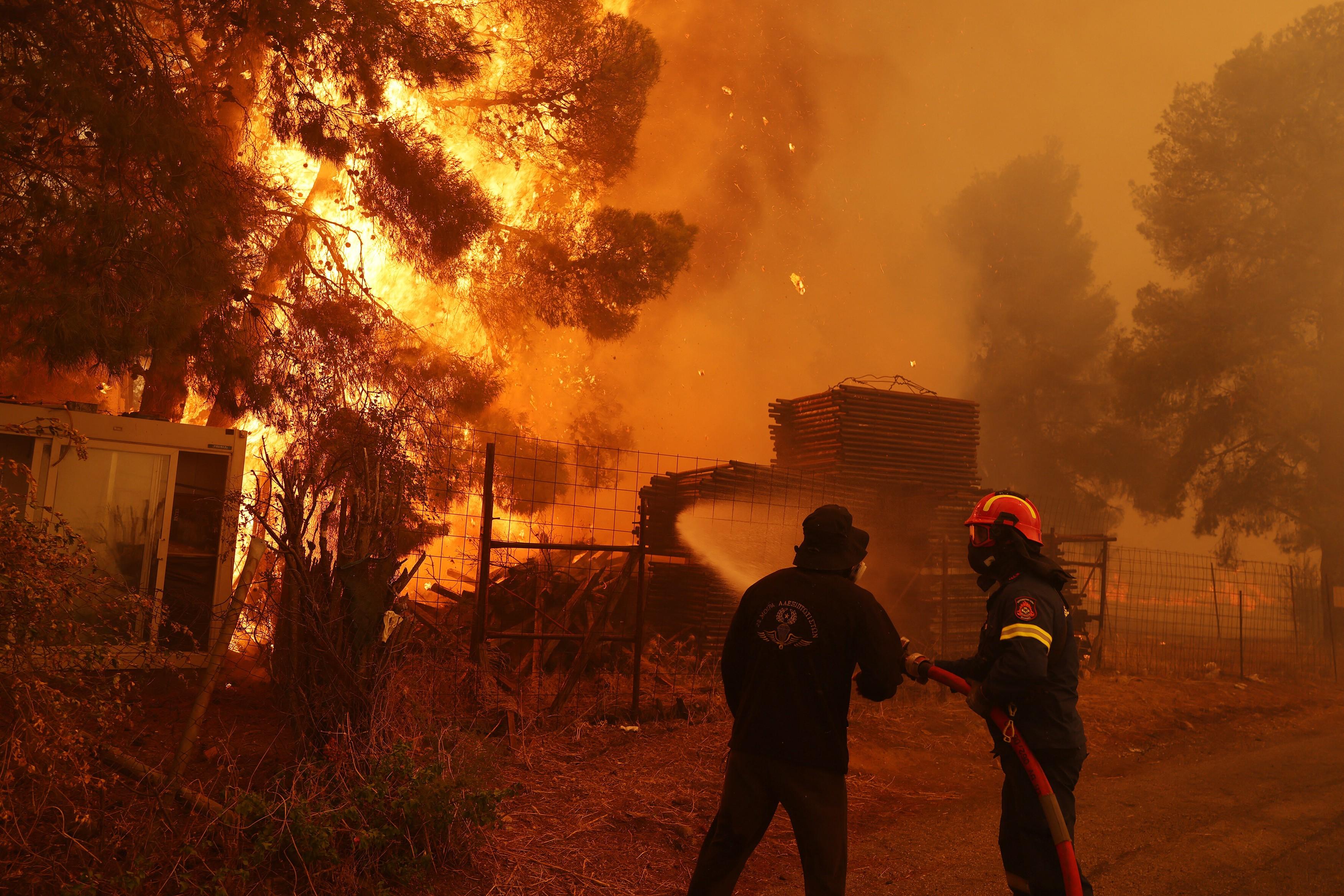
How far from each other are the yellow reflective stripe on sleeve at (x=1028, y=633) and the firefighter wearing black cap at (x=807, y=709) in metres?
0.54

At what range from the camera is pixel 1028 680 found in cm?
385

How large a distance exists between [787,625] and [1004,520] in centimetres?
124

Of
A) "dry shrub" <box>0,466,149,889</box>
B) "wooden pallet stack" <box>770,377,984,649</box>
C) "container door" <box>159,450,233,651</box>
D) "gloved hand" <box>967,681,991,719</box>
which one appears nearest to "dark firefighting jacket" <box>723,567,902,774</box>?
"gloved hand" <box>967,681,991,719</box>

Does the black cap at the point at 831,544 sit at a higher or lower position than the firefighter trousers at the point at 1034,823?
higher

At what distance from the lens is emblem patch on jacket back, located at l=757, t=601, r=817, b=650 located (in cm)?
370

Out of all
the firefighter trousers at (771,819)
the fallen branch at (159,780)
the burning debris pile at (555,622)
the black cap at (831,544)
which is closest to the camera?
the firefighter trousers at (771,819)

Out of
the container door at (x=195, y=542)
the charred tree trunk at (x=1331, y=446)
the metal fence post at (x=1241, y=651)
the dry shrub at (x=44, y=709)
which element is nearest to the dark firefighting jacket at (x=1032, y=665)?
the dry shrub at (x=44, y=709)

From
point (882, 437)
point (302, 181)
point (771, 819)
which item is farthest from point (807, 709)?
point (302, 181)

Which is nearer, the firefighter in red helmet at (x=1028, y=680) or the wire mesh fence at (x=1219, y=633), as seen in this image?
the firefighter in red helmet at (x=1028, y=680)

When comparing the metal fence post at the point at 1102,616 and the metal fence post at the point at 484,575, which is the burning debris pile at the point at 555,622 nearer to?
the metal fence post at the point at 484,575

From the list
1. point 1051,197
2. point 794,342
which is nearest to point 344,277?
point 794,342

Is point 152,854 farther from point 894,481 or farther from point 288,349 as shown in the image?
point 894,481

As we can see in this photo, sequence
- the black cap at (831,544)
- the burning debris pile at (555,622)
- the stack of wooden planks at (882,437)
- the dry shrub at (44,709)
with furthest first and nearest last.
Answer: the stack of wooden planks at (882,437), the burning debris pile at (555,622), the dry shrub at (44,709), the black cap at (831,544)

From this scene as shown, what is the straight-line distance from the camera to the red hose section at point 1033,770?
146 inches
